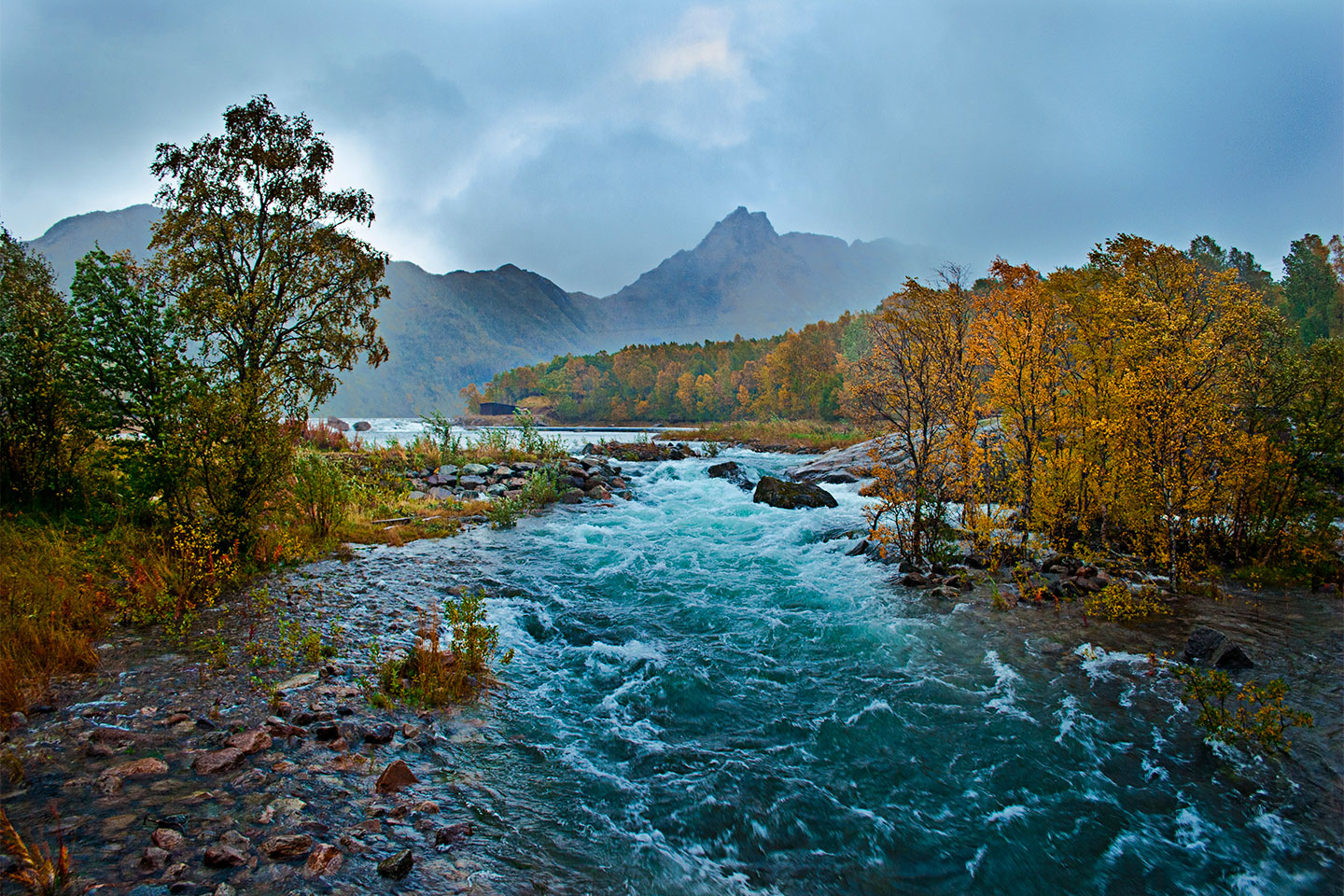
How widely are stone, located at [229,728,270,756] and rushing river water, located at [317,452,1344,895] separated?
1.23 m

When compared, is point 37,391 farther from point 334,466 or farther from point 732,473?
point 732,473

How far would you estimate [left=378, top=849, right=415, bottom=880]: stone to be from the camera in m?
3.20

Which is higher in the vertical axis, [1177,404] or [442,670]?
[1177,404]

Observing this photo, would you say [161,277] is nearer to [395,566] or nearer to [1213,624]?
[395,566]

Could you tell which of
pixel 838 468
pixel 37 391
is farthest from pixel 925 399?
pixel 838 468

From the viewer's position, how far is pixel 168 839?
3102 mm

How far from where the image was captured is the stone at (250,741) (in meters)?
4.11

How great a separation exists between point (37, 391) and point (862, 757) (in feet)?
38.7

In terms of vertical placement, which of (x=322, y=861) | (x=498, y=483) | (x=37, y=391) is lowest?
(x=322, y=861)

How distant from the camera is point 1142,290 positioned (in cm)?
1070

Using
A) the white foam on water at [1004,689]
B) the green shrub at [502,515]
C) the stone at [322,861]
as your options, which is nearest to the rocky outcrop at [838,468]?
the green shrub at [502,515]

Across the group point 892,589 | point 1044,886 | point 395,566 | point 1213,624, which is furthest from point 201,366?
point 1213,624

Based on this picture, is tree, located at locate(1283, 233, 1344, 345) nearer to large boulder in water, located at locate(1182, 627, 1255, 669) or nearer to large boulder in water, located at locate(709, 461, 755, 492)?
large boulder in water, located at locate(709, 461, 755, 492)

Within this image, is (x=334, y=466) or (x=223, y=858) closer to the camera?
(x=223, y=858)
